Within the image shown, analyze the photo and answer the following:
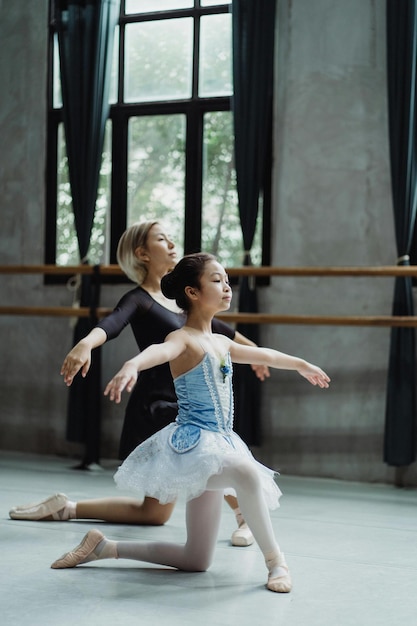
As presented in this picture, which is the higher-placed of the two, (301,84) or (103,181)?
(301,84)

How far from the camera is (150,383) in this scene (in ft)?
11.6

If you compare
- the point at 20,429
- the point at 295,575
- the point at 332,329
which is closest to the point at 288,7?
the point at 332,329

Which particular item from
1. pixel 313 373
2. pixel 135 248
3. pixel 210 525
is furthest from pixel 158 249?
pixel 210 525

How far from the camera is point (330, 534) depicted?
3490 millimetres

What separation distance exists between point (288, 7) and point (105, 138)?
1390 mm

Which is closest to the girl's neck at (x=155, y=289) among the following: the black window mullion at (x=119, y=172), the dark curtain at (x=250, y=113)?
the dark curtain at (x=250, y=113)

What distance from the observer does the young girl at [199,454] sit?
254 cm

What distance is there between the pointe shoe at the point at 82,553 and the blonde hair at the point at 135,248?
1157mm

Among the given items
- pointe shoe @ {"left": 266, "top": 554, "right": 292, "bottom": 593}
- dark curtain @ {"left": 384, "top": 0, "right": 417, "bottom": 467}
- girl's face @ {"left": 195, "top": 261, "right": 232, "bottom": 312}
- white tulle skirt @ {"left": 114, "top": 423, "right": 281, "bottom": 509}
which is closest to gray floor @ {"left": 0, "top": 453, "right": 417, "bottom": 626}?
pointe shoe @ {"left": 266, "top": 554, "right": 292, "bottom": 593}

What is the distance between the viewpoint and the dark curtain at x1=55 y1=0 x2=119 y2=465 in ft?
17.9

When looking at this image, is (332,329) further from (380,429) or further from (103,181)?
(103,181)

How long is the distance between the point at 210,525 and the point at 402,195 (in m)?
2.64

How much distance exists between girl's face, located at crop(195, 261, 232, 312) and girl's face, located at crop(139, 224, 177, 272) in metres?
0.76

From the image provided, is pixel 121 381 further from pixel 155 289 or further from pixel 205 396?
pixel 155 289
